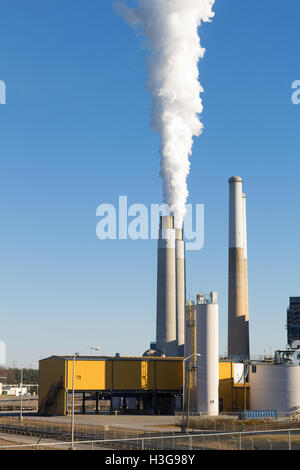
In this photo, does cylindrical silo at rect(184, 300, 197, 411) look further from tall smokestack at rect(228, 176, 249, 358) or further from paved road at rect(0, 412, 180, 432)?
tall smokestack at rect(228, 176, 249, 358)

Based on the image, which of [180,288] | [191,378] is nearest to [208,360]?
[191,378]

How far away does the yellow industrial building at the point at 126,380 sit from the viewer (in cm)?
9156

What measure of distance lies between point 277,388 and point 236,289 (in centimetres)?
2483

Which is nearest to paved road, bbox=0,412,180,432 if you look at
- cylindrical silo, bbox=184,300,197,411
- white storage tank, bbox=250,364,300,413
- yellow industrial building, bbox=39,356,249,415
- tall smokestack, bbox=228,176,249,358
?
cylindrical silo, bbox=184,300,197,411

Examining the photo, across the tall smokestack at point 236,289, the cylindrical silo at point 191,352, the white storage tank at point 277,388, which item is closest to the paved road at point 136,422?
the cylindrical silo at point 191,352

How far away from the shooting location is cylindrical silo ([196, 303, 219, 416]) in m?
87.4

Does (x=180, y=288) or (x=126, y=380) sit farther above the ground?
(x=180, y=288)

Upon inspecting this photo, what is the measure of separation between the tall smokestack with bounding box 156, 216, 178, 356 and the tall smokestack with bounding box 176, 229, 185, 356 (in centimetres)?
300

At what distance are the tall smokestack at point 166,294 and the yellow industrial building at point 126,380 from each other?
1891cm

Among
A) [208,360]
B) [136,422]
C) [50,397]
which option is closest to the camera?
[136,422]

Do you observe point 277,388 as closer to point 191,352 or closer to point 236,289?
point 191,352

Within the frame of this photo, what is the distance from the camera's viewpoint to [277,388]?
300ft

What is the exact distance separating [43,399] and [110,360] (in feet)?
45.8
